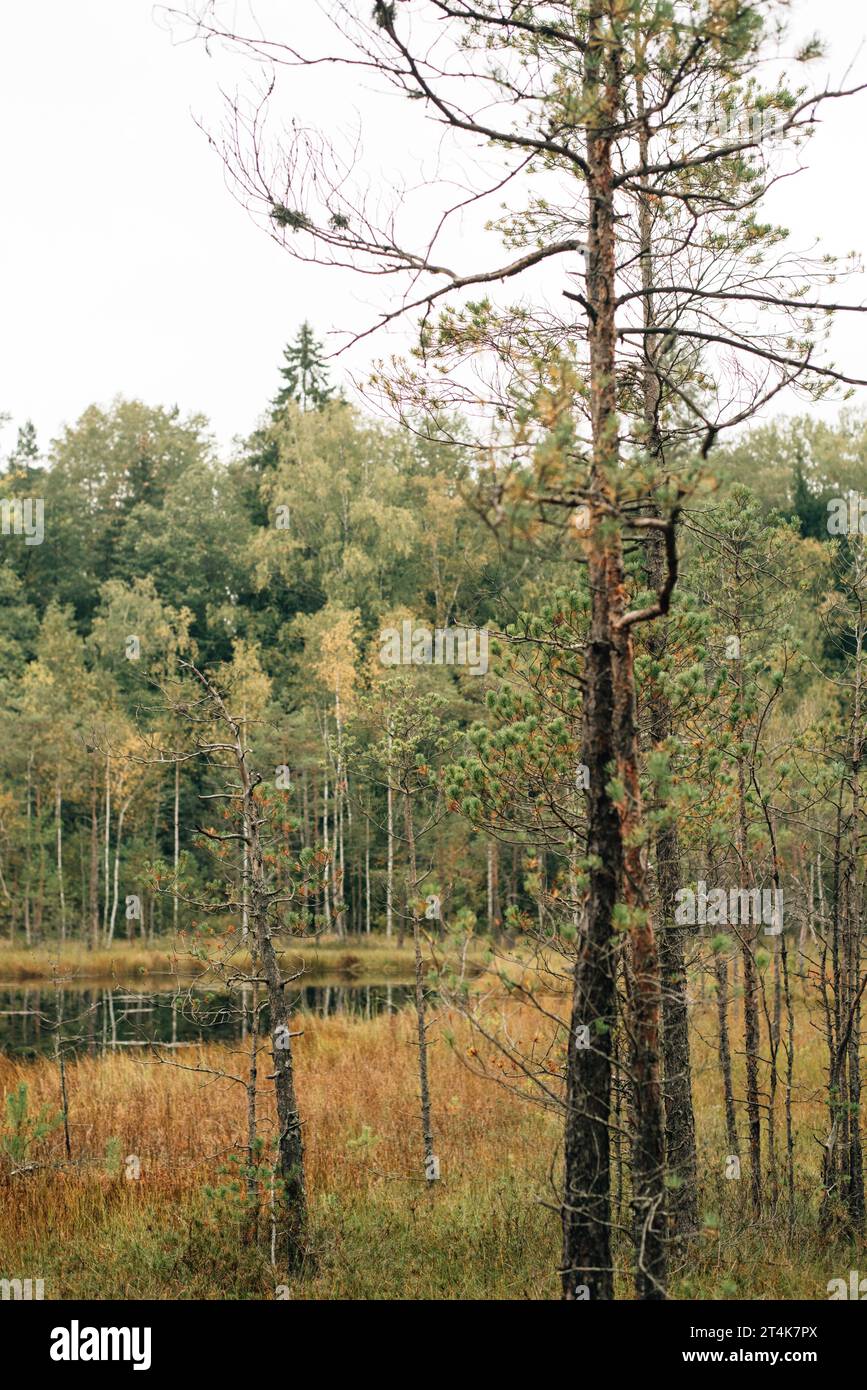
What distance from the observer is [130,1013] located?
74.3 ft

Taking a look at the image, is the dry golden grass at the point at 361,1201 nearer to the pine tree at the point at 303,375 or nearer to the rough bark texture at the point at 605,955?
the rough bark texture at the point at 605,955

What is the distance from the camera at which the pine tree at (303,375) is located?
1976 inches

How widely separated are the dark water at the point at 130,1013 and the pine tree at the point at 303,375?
99.2ft

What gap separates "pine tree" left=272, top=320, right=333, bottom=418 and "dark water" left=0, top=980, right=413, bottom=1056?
3022 cm

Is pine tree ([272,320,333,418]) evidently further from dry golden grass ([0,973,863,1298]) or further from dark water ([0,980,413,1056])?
dry golden grass ([0,973,863,1298])

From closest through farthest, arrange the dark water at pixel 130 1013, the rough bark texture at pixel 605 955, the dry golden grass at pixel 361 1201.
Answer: the rough bark texture at pixel 605 955, the dry golden grass at pixel 361 1201, the dark water at pixel 130 1013

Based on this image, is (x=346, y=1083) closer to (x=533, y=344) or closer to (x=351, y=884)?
(x=533, y=344)

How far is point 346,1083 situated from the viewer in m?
13.5

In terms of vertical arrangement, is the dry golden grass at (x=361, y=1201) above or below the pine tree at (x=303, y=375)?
below

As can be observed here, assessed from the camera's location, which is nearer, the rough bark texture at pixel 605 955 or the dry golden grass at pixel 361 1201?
the rough bark texture at pixel 605 955

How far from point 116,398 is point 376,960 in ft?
116

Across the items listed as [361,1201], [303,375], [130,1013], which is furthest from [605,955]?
[303,375]

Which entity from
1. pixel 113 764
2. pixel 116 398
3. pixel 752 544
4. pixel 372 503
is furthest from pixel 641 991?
pixel 116 398

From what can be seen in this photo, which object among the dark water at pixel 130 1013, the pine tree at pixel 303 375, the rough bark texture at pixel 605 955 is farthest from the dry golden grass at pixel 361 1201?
the pine tree at pixel 303 375
